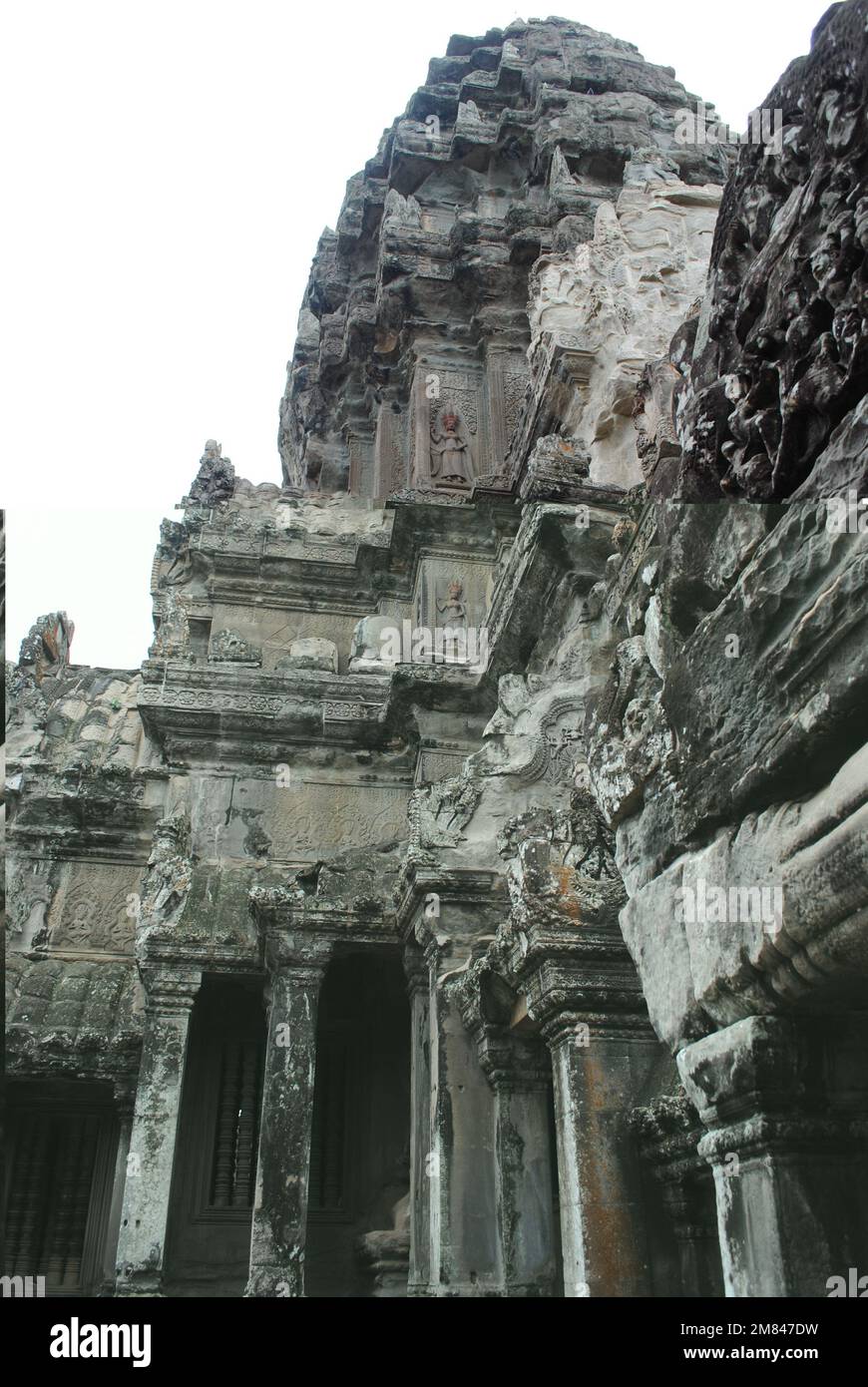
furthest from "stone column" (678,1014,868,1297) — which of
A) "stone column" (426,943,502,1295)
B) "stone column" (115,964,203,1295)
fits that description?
"stone column" (115,964,203,1295)

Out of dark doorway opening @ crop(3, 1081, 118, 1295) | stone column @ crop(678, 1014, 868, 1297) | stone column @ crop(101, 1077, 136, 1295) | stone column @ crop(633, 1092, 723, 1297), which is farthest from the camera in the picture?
dark doorway opening @ crop(3, 1081, 118, 1295)

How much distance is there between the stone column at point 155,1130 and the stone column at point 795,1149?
23.0ft

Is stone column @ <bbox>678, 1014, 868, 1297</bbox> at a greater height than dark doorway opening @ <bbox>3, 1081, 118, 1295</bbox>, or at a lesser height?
lesser

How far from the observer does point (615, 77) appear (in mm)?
22062

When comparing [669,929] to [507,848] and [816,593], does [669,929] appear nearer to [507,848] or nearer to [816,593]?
[816,593]

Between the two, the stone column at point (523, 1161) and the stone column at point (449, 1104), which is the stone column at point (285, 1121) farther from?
the stone column at point (523, 1161)

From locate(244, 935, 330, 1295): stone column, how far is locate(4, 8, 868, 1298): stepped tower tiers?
0.10ft

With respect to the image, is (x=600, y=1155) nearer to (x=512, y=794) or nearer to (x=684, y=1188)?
(x=684, y=1188)

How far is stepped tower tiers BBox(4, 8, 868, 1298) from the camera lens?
2.98 m

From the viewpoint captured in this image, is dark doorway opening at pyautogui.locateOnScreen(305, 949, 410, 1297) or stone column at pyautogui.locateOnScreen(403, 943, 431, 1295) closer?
stone column at pyautogui.locateOnScreen(403, 943, 431, 1295)

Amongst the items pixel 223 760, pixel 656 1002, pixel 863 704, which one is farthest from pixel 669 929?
pixel 223 760

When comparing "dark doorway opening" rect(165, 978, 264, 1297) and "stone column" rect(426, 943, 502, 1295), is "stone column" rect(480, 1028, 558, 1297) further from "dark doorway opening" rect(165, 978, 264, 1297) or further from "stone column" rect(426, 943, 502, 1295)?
"dark doorway opening" rect(165, 978, 264, 1297)

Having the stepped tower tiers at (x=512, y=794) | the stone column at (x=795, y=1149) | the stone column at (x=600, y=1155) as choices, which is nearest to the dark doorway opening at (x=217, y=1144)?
the stepped tower tiers at (x=512, y=794)
